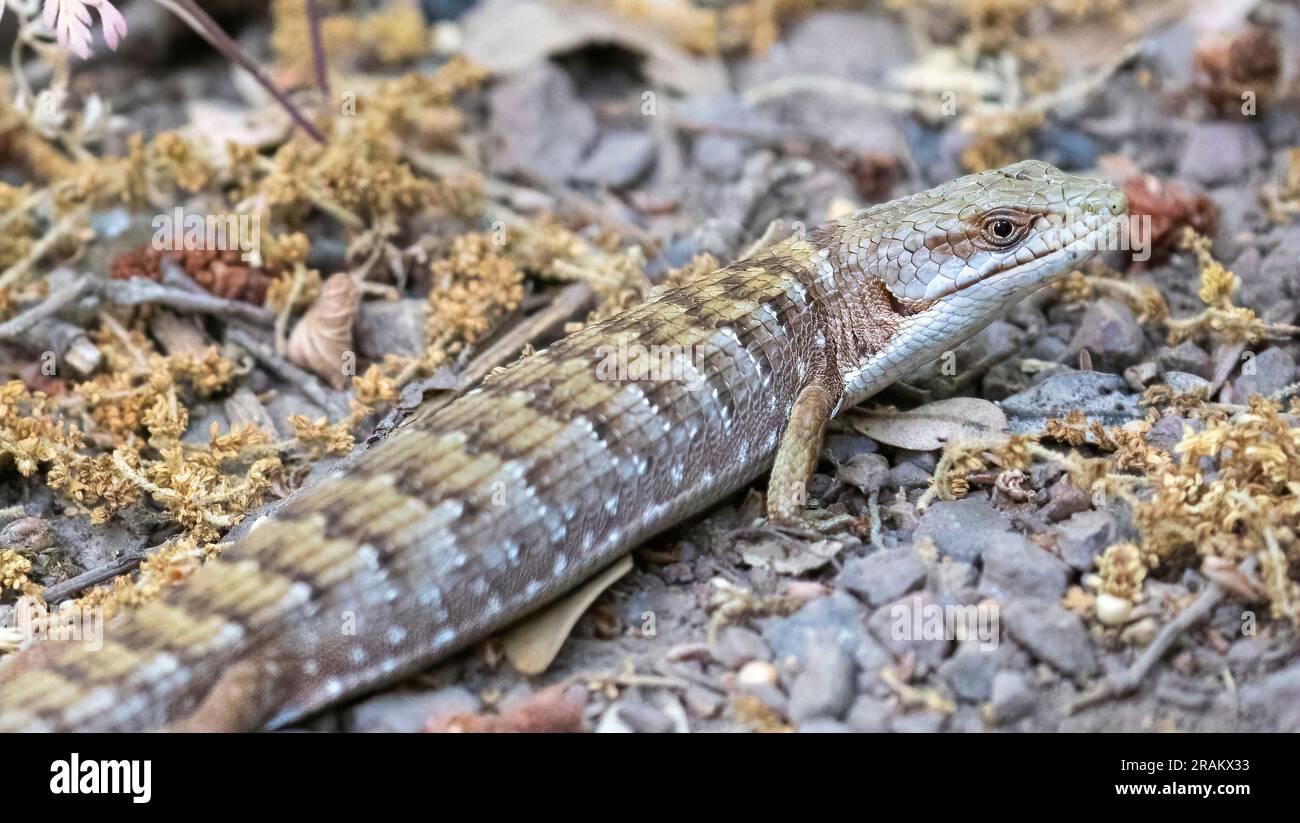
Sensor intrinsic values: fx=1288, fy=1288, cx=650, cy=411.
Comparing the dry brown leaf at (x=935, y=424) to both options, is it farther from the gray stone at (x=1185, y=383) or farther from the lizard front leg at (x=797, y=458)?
the gray stone at (x=1185, y=383)

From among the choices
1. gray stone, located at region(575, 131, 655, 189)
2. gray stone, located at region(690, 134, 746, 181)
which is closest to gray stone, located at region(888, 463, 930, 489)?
gray stone, located at region(690, 134, 746, 181)

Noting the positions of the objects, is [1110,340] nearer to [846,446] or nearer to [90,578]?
[846,446]

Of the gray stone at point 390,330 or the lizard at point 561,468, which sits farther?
the gray stone at point 390,330

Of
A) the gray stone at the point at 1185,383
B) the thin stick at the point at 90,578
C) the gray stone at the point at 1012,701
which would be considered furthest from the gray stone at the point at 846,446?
the thin stick at the point at 90,578

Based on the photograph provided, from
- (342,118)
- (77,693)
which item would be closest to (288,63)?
(342,118)

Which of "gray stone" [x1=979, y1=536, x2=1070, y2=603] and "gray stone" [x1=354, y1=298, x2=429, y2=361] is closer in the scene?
"gray stone" [x1=979, y1=536, x2=1070, y2=603]

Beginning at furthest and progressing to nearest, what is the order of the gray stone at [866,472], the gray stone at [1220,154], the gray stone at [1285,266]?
the gray stone at [1220,154] → the gray stone at [1285,266] → the gray stone at [866,472]

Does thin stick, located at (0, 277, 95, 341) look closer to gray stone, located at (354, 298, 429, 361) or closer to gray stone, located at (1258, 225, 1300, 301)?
gray stone, located at (354, 298, 429, 361)
